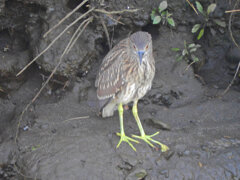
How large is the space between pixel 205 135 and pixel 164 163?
2.34 ft

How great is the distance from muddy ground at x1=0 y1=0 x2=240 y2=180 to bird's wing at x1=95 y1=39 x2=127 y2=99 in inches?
20.0

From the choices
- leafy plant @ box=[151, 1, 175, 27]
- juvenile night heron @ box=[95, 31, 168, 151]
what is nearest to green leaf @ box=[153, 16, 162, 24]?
leafy plant @ box=[151, 1, 175, 27]

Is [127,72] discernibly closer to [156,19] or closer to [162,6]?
[156,19]

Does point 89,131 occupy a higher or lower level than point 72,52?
lower

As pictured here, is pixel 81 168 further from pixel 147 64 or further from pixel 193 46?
pixel 193 46

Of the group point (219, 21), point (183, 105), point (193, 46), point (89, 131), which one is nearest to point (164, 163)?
point (89, 131)

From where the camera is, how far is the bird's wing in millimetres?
3996

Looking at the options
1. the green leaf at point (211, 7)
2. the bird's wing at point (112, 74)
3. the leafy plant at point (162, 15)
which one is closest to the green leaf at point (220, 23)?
the green leaf at point (211, 7)

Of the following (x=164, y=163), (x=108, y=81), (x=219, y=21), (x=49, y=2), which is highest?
(x=49, y=2)

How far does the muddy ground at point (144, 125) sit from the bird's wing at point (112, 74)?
20.0 inches

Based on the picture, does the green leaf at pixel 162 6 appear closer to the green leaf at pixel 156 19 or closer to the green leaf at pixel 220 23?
the green leaf at pixel 156 19

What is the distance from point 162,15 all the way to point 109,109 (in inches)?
65.1

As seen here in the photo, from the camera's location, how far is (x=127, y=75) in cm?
392

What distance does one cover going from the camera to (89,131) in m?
4.16
